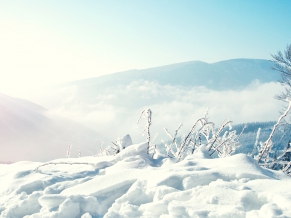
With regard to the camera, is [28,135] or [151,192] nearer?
[151,192]

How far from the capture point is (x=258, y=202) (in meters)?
1.70

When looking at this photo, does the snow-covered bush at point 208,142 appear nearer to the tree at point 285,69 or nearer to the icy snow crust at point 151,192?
the icy snow crust at point 151,192

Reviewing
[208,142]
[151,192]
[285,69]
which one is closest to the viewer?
[151,192]

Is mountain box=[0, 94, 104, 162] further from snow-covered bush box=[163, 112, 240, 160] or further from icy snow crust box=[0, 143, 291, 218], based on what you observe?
icy snow crust box=[0, 143, 291, 218]

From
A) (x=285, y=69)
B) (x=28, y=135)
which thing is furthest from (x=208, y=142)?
(x=28, y=135)

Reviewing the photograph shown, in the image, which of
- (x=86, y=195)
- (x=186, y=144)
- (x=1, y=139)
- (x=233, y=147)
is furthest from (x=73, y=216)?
(x=1, y=139)

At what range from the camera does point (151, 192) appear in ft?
6.26

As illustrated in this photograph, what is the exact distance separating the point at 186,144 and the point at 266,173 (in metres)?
1.15

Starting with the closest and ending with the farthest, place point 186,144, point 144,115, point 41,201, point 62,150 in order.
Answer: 1. point 41,201
2. point 144,115
3. point 186,144
4. point 62,150

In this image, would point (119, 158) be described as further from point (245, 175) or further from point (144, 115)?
point (245, 175)

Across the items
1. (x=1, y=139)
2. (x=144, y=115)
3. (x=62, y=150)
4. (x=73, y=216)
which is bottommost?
(x=62, y=150)

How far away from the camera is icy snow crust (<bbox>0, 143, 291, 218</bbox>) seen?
1666 millimetres

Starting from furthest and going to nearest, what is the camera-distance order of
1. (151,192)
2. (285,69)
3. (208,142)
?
(285,69)
(208,142)
(151,192)

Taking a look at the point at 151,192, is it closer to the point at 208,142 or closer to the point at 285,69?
the point at 208,142
